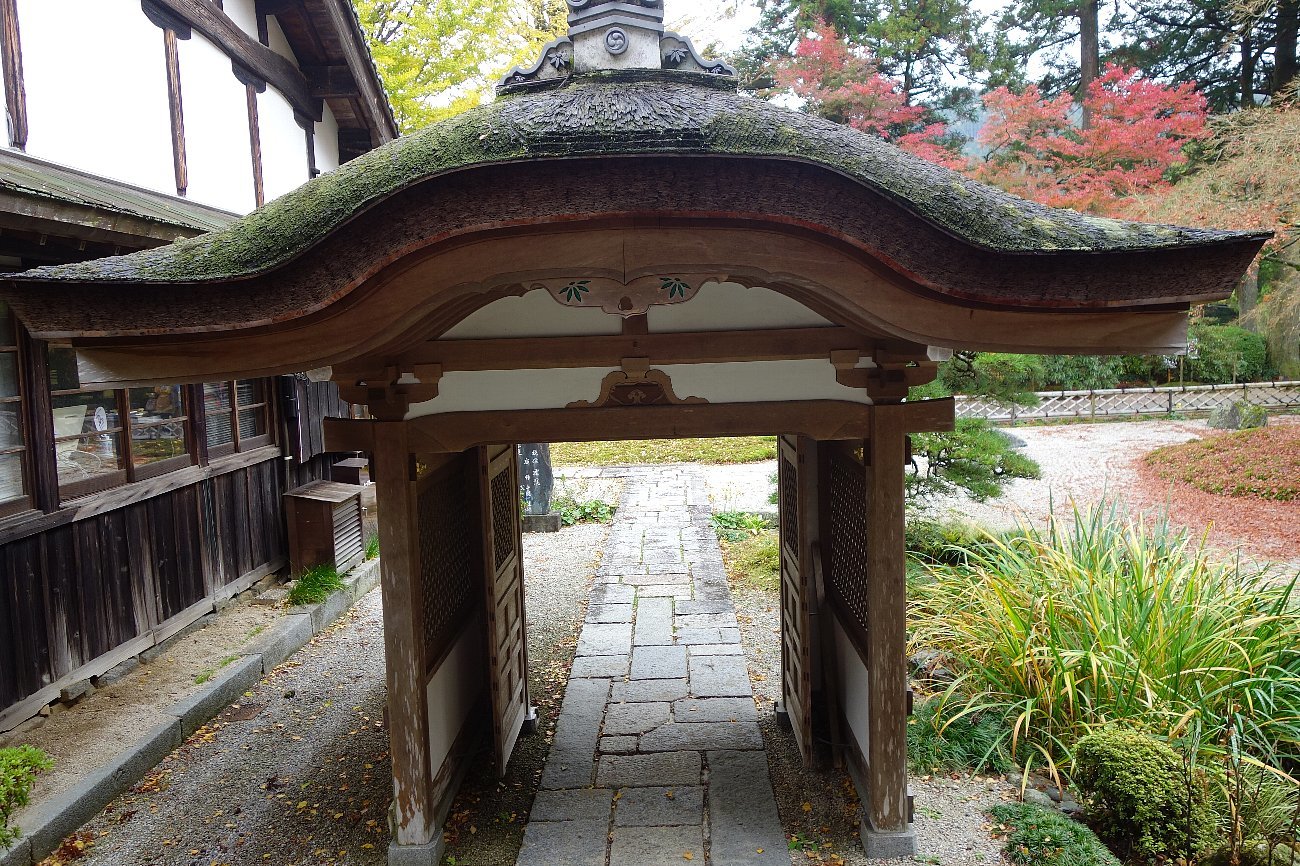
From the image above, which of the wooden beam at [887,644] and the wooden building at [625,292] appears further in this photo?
the wooden beam at [887,644]

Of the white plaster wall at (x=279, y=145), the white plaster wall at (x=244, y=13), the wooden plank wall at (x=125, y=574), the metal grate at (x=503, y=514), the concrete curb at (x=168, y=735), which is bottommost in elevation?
the concrete curb at (x=168, y=735)

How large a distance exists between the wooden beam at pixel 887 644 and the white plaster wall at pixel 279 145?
6.62 m

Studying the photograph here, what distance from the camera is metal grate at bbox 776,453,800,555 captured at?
14.6 feet

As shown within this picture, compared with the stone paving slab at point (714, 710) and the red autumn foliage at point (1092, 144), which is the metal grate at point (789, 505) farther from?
the red autumn foliage at point (1092, 144)

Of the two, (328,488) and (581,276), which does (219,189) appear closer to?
(328,488)

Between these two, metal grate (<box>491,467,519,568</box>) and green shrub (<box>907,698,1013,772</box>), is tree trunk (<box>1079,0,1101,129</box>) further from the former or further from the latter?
metal grate (<box>491,467,519,568</box>)

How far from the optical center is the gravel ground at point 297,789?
3.67m

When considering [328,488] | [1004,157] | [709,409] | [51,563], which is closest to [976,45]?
[1004,157]

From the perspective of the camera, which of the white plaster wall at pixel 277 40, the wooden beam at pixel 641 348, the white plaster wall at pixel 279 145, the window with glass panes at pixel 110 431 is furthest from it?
the white plaster wall at pixel 277 40

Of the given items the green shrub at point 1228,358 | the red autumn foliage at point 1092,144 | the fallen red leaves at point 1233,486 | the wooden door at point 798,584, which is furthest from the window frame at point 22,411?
the green shrub at point 1228,358

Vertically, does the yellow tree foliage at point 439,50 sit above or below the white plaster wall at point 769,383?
above

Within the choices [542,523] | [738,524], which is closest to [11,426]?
[542,523]

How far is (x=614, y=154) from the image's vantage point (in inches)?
87.7

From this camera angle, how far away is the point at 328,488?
822cm
